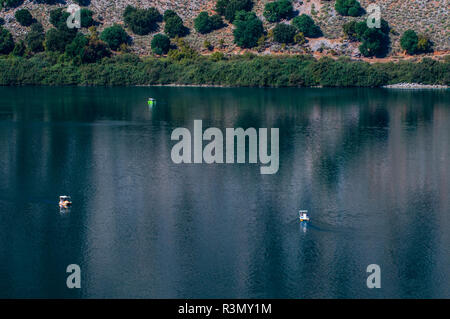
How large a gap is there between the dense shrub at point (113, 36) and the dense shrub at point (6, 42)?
1772cm

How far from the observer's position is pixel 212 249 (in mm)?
39094

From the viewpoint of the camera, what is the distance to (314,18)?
140375 mm

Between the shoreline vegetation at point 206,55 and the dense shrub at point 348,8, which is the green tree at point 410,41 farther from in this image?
the dense shrub at point 348,8

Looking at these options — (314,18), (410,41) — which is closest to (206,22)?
(314,18)

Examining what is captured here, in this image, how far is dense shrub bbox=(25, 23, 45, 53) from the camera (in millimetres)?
140875

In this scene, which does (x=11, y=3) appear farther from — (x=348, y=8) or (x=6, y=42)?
(x=348, y=8)

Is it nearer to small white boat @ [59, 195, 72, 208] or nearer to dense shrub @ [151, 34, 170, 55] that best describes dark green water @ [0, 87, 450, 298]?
small white boat @ [59, 195, 72, 208]

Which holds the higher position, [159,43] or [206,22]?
[206,22]

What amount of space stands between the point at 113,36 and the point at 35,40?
605 inches

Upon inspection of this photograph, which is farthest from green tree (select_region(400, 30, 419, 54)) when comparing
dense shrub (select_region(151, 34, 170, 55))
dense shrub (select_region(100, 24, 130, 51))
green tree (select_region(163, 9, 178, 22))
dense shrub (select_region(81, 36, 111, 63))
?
dense shrub (select_region(81, 36, 111, 63))

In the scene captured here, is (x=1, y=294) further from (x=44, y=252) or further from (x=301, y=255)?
(x=301, y=255)

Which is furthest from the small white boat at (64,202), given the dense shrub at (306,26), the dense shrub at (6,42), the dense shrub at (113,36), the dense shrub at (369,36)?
the dense shrub at (6,42)
